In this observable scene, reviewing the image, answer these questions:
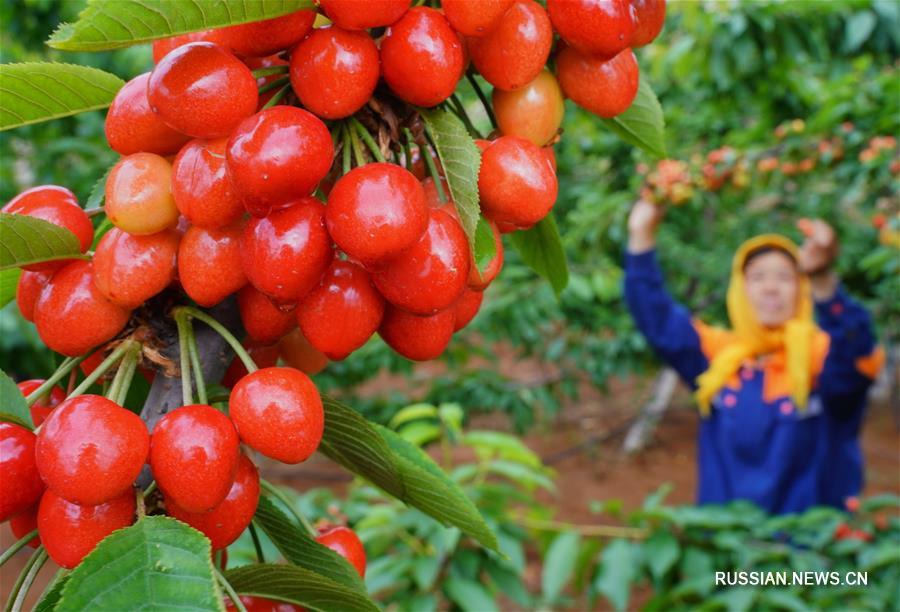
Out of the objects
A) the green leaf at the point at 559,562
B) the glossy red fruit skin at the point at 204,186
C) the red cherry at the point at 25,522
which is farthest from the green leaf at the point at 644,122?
the green leaf at the point at 559,562

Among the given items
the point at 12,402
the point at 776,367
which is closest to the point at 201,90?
the point at 12,402

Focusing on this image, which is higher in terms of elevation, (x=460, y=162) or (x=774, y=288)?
(x=460, y=162)

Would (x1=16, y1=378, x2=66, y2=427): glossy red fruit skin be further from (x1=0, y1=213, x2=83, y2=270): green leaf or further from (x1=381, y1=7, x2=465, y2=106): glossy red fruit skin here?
(x1=381, y1=7, x2=465, y2=106): glossy red fruit skin

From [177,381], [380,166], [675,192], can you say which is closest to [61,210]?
[177,381]

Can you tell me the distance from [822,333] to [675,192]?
109 centimetres

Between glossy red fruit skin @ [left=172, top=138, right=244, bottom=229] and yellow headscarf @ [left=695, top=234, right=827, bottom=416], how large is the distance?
366 cm

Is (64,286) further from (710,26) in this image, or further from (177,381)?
(710,26)

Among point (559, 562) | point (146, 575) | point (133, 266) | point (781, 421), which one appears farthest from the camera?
point (781, 421)

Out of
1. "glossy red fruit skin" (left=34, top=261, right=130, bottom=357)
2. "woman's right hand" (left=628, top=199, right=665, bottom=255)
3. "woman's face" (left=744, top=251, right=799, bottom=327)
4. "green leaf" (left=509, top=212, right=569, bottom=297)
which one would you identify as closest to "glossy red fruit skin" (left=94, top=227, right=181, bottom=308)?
"glossy red fruit skin" (left=34, top=261, right=130, bottom=357)

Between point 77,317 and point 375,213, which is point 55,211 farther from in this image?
point 375,213

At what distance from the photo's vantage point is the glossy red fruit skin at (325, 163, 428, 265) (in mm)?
536

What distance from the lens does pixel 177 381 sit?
63 cm

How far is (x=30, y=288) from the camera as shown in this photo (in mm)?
657

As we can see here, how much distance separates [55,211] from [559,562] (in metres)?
1.94
